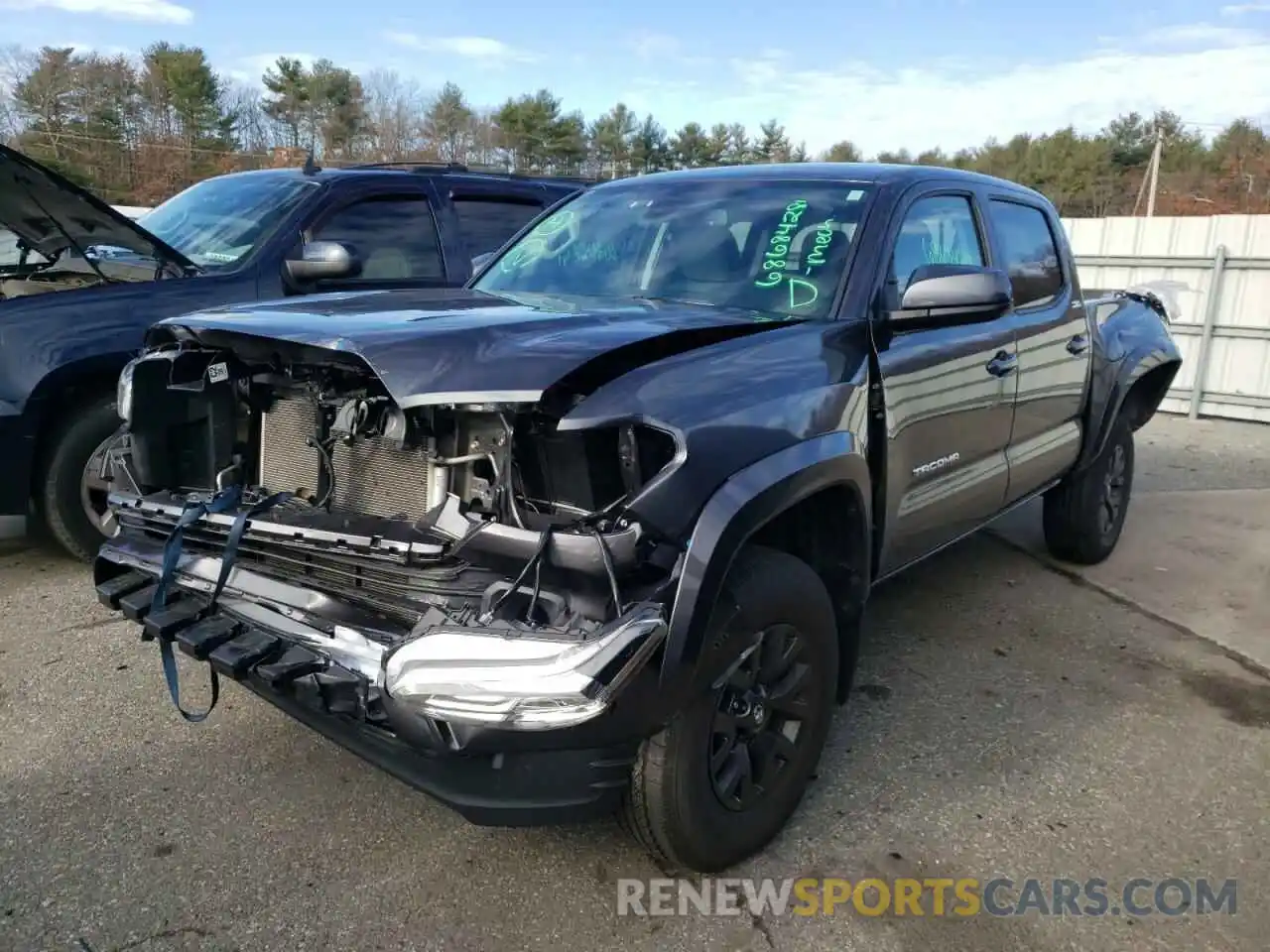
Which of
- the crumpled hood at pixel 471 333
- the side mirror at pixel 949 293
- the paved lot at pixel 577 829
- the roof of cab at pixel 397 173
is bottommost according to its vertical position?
the paved lot at pixel 577 829

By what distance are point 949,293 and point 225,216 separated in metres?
4.16

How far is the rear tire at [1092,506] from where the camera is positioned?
5.24m

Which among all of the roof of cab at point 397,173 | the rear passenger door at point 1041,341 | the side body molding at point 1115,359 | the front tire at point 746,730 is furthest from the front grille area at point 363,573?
the side body molding at point 1115,359

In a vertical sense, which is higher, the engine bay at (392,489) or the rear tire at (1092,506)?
the engine bay at (392,489)

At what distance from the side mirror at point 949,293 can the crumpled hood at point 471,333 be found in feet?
1.41

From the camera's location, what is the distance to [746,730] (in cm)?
261

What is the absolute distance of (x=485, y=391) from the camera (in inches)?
85.0

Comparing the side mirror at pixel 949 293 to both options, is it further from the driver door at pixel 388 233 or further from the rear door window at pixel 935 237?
the driver door at pixel 388 233

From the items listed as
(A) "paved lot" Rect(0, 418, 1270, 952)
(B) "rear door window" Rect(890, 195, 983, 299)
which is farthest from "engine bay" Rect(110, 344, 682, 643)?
(B) "rear door window" Rect(890, 195, 983, 299)

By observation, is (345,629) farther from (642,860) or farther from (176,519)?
(642,860)

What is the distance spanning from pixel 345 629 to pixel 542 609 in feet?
1.82

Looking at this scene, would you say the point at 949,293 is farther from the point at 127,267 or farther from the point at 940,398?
the point at 127,267

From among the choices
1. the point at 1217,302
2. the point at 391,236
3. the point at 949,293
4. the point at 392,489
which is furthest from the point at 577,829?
the point at 1217,302

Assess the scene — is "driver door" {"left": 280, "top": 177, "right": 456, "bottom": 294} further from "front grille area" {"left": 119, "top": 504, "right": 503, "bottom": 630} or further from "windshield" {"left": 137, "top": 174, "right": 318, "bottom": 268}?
"front grille area" {"left": 119, "top": 504, "right": 503, "bottom": 630}
